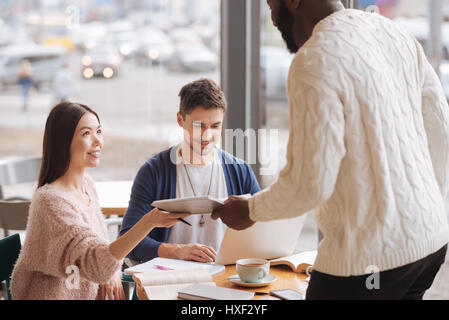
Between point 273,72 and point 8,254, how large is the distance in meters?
2.37

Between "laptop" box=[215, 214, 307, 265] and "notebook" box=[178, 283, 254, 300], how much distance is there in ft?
0.94

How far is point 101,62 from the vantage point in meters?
6.40

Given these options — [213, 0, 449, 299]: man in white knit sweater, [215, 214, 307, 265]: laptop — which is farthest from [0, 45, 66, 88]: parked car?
[213, 0, 449, 299]: man in white knit sweater

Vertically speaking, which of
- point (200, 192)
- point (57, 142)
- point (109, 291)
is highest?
point (57, 142)

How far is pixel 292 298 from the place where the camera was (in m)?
1.71

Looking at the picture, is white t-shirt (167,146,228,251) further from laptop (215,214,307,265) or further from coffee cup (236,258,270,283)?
coffee cup (236,258,270,283)

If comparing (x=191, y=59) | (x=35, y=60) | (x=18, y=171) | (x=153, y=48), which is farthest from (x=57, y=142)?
(x=35, y=60)

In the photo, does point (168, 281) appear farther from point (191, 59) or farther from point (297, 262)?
point (191, 59)

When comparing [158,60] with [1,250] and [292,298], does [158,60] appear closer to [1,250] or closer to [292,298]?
[1,250]

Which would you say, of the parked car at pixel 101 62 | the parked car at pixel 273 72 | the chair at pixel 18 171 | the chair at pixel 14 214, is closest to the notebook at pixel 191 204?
the chair at pixel 14 214

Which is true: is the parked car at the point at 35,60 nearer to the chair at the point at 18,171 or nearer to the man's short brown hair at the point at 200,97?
the chair at the point at 18,171

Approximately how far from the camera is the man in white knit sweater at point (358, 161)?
1.36 m

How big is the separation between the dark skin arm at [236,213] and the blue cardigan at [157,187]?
694 millimetres

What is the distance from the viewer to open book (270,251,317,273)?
78.7 inches
